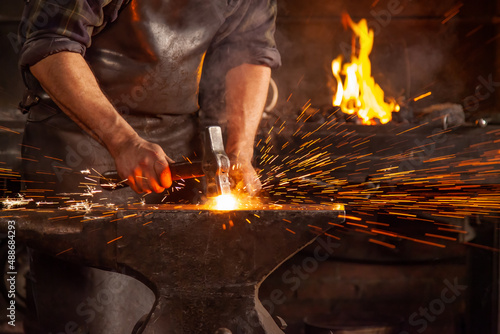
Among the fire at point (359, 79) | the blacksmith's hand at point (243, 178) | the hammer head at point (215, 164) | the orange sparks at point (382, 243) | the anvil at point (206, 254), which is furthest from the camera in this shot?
the fire at point (359, 79)

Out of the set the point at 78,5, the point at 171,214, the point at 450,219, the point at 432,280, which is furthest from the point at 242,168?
the point at 432,280

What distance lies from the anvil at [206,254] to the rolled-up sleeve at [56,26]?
0.64 m

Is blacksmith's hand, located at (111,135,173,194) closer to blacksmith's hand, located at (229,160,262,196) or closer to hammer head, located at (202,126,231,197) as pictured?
hammer head, located at (202,126,231,197)

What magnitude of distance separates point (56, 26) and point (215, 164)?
697 mm

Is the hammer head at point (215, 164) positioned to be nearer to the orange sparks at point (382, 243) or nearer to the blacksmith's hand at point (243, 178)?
the blacksmith's hand at point (243, 178)

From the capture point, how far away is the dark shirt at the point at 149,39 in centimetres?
163

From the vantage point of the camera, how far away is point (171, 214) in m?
1.31

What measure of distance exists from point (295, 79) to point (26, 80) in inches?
88.8

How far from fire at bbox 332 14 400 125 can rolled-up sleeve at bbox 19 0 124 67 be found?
7.49 ft

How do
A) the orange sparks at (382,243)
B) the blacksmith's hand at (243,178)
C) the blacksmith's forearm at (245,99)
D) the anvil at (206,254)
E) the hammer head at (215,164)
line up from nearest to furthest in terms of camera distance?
the anvil at (206,254)
the hammer head at (215,164)
the blacksmith's hand at (243,178)
the blacksmith's forearm at (245,99)
the orange sparks at (382,243)

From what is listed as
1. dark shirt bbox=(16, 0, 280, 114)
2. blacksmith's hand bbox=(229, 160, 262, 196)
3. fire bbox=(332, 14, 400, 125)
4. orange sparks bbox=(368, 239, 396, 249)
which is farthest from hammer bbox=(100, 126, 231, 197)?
fire bbox=(332, 14, 400, 125)

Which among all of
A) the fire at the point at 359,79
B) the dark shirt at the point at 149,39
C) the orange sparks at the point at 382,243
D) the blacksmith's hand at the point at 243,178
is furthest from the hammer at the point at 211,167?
the fire at the point at 359,79

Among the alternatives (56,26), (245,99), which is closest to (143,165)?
(56,26)

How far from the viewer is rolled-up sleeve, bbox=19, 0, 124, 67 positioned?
1.61 meters
